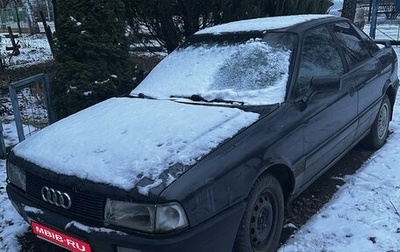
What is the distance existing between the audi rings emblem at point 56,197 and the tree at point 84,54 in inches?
97.0

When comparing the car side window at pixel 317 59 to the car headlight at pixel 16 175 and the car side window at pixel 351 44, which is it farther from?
the car headlight at pixel 16 175

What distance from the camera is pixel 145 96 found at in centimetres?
356

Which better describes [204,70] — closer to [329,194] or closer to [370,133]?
[329,194]

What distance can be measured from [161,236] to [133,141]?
2.21 feet

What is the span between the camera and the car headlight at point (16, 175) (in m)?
2.71

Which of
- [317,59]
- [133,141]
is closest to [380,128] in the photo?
[317,59]

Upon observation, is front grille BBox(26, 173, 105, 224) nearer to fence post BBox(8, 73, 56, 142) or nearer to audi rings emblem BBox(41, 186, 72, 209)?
audi rings emblem BBox(41, 186, 72, 209)

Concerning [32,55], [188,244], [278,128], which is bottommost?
[32,55]

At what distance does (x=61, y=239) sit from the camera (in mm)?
2439

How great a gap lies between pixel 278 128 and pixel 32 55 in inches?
542

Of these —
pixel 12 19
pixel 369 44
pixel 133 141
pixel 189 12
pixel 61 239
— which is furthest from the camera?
pixel 12 19

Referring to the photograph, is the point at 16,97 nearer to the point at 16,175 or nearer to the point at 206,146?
the point at 16,175

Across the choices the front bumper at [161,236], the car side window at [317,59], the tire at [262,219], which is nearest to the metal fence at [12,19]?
the car side window at [317,59]

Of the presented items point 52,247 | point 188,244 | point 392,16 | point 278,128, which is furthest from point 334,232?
point 392,16
